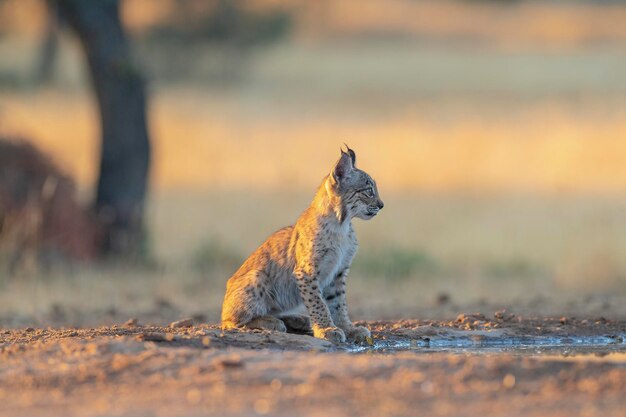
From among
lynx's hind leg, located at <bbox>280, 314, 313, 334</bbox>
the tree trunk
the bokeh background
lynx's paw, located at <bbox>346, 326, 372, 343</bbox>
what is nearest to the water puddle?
lynx's paw, located at <bbox>346, 326, 372, 343</bbox>

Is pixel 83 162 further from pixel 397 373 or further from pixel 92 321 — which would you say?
pixel 397 373

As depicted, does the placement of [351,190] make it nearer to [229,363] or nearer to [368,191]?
[368,191]

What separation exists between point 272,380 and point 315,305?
2.21 meters

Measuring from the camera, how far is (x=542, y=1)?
66375 mm

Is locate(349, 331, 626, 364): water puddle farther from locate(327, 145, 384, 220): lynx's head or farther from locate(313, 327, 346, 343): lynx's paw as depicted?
locate(327, 145, 384, 220): lynx's head

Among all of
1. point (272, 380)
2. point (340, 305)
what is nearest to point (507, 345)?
point (340, 305)

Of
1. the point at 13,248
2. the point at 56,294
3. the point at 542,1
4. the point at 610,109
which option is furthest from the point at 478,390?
the point at 542,1

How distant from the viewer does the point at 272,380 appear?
731 cm

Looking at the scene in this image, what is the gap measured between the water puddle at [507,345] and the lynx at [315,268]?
0.34 meters

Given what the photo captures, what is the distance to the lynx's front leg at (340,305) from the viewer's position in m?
9.74

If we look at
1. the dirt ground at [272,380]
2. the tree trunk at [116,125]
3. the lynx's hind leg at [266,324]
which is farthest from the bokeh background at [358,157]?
the dirt ground at [272,380]

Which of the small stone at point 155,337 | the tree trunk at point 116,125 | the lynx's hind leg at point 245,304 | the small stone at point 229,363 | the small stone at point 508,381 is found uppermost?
the tree trunk at point 116,125

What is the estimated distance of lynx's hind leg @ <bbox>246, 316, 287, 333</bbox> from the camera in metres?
9.68

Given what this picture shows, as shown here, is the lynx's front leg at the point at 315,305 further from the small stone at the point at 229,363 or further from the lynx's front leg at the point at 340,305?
the small stone at the point at 229,363
